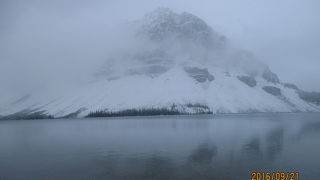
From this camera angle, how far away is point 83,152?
72.5m

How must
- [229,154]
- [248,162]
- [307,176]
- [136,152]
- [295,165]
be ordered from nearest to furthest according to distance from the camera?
[307,176], [295,165], [248,162], [229,154], [136,152]

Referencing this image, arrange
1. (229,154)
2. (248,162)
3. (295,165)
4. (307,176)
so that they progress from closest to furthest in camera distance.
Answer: (307,176) → (295,165) → (248,162) → (229,154)

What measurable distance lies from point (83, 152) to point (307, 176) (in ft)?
160

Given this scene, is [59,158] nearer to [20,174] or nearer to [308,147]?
[20,174]

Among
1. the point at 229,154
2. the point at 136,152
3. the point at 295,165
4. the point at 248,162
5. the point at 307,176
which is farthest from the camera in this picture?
the point at 136,152

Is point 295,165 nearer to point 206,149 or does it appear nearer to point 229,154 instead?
point 229,154

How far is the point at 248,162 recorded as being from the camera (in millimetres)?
52750

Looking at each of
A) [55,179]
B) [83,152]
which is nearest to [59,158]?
[83,152]

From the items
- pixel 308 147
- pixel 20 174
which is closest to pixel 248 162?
pixel 308 147

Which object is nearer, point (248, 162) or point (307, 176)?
point (307, 176)

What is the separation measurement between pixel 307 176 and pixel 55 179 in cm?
3561
